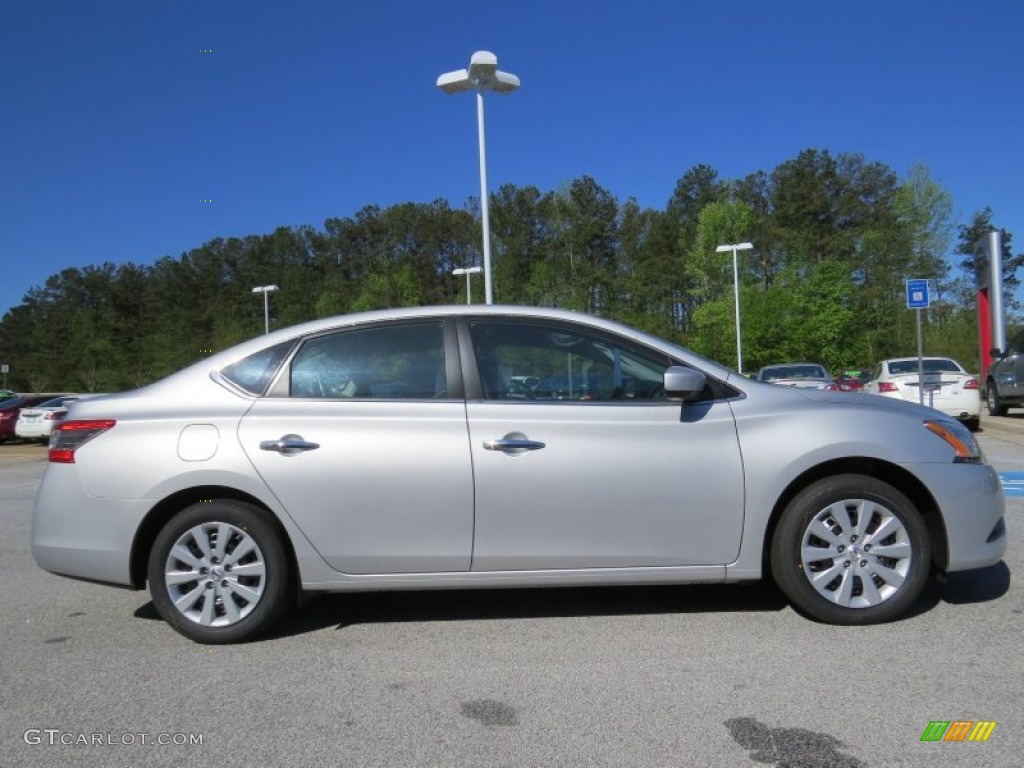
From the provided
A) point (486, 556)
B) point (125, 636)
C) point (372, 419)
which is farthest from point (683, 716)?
point (125, 636)

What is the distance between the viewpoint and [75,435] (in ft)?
13.7

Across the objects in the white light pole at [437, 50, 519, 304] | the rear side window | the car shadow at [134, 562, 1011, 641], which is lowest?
the car shadow at [134, 562, 1011, 641]

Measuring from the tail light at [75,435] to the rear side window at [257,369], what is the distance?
2.08 feet

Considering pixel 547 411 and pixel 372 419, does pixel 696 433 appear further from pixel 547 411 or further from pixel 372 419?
pixel 372 419

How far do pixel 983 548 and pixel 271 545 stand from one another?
3568mm

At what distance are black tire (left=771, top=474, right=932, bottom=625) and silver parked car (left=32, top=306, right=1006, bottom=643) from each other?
0.03ft

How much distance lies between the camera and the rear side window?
4.24 metres

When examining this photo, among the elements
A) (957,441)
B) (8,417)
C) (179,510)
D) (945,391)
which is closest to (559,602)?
(179,510)

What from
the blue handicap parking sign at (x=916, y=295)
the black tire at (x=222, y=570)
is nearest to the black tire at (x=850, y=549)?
the black tire at (x=222, y=570)

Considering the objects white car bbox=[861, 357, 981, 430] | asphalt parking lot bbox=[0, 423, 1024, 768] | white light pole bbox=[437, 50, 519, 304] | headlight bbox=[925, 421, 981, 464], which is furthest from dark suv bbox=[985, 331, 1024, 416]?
headlight bbox=[925, 421, 981, 464]

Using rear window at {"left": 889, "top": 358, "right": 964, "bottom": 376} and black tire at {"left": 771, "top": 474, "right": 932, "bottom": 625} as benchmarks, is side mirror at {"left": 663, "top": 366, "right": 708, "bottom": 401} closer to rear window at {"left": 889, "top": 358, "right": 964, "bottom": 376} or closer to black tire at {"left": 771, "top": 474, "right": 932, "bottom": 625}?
black tire at {"left": 771, "top": 474, "right": 932, "bottom": 625}

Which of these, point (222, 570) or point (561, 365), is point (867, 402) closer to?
point (561, 365)

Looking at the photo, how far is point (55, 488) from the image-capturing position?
4160mm

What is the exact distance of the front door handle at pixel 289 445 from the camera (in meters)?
4.03
